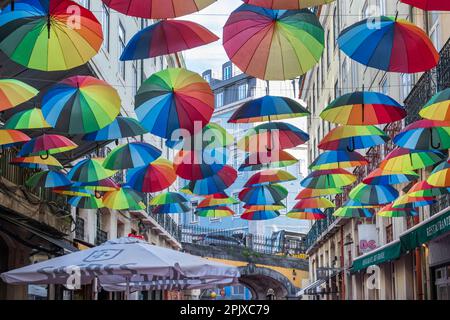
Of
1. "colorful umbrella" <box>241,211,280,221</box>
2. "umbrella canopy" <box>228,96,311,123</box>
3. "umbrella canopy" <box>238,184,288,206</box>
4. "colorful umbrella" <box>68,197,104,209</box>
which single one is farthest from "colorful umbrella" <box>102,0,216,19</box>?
"colorful umbrella" <box>241,211,280,221</box>

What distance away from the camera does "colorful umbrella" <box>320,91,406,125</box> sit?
11.0 metres

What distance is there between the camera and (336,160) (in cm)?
1371

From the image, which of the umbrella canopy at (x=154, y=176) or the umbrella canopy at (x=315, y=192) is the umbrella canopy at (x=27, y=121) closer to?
the umbrella canopy at (x=154, y=176)

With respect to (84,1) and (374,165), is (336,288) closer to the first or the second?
(374,165)

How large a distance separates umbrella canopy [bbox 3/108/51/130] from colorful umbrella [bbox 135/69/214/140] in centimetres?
187

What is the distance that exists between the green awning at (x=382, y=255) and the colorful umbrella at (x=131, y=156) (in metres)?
6.40

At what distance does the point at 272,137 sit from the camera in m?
13.3

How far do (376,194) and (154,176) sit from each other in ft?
15.3

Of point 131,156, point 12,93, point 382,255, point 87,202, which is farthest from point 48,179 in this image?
point 382,255

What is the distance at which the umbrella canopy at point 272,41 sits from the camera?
343 inches

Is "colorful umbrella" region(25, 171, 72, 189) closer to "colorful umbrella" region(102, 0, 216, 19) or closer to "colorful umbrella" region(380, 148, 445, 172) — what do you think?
"colorful umbrella" region(380, 148, 445, 172)
